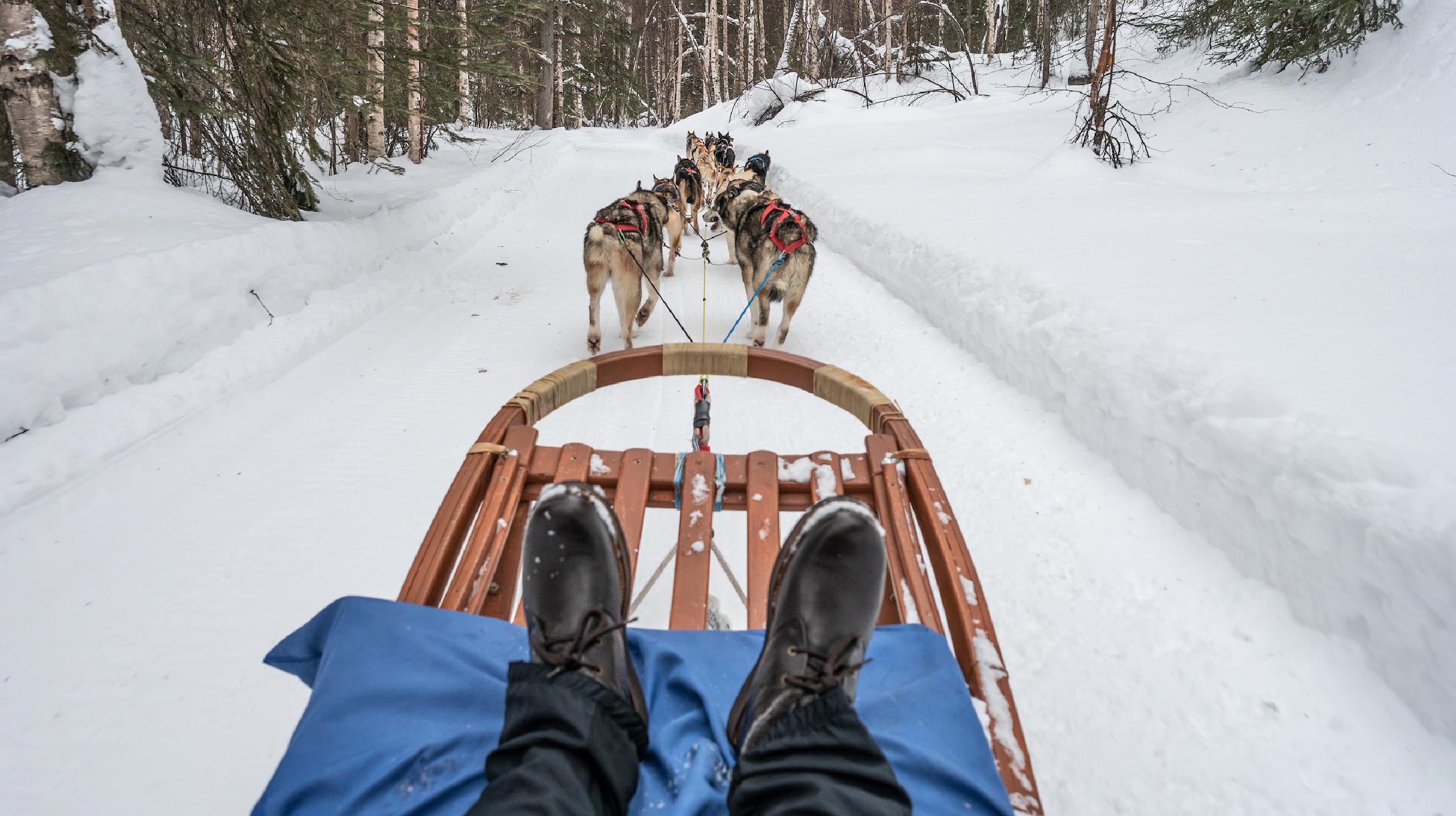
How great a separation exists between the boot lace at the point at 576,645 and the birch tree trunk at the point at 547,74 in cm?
2168

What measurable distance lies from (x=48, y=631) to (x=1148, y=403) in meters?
4.03

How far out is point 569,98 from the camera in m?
28.1

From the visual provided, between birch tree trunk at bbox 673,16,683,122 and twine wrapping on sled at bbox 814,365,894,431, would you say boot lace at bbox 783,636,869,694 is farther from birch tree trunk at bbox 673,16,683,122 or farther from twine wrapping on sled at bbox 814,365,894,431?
birch tree trunk at bbox 673,16,683,122

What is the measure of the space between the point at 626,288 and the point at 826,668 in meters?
3.56

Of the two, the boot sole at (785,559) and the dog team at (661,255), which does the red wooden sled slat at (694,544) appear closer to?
the boot sole at (785,559)

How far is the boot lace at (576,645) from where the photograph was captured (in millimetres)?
1248

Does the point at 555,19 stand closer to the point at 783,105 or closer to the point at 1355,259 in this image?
the point at 783,105

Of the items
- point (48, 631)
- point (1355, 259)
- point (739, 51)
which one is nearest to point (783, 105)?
point (739, 51)

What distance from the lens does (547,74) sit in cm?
2091

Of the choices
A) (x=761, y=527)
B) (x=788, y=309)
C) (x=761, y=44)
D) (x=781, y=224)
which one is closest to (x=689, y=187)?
(x=781, y=224)

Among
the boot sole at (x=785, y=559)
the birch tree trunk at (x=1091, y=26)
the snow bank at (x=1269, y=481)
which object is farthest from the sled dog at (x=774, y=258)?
the birch tree trunk at (x=1091, y=26)

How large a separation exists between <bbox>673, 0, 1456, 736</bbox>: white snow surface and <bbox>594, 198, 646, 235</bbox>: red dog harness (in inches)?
86.9

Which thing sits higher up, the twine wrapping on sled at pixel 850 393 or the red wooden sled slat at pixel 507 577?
the twine wrapping on sled at pixel 850 393

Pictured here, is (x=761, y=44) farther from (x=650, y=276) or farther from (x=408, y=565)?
(x=408, y=565)
